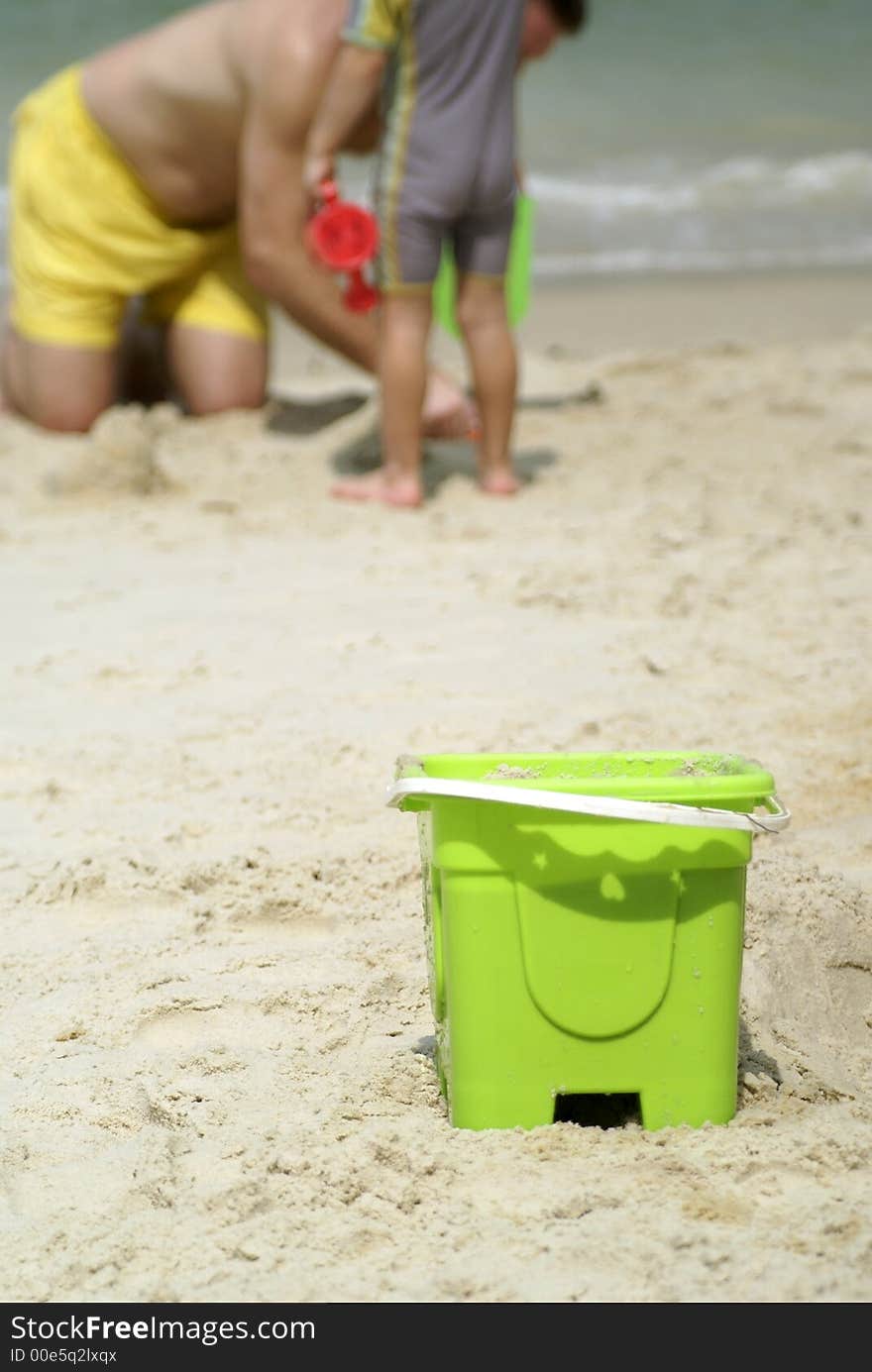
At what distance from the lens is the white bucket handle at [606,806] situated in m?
1.23

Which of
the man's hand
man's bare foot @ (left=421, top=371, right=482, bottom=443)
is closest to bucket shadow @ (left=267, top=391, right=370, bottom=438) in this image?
man's bare foot @ (left=421, top=371, right=482, bottom=443)

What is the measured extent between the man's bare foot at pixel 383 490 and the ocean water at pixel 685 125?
510cm

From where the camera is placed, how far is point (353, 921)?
1.79 meters

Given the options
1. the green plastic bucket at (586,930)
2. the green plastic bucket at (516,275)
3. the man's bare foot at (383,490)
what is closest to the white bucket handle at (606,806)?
the green plastic bucket at (586,930)

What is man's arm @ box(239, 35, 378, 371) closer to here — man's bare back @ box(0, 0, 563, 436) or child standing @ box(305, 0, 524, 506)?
man's bare back @ box(0, 0, 563, 436)

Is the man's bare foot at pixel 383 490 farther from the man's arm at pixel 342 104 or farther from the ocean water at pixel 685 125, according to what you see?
the ocean water at pixel 685 125

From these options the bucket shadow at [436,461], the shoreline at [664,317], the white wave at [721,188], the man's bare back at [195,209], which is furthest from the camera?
the white wave at [721,188]

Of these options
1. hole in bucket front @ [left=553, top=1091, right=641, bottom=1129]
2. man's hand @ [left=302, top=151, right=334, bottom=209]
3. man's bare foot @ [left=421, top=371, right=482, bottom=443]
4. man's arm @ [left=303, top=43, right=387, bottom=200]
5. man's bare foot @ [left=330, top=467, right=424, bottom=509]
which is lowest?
man's bare foot @ [left=330, top=467, right=424, bottom=509]

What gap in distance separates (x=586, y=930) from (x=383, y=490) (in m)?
2.48

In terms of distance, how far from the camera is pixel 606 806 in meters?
1.23

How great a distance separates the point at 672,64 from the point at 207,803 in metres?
14.5

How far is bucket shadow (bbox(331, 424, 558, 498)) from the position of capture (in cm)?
398

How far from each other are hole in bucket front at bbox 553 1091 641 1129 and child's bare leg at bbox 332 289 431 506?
2349 mm
